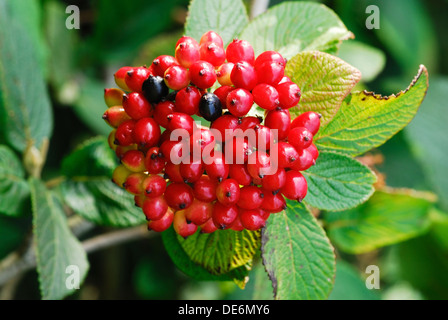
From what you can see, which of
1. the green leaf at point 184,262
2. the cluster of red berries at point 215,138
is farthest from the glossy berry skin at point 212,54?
the green leaf at point 184,262

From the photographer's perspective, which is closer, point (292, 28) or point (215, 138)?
point (215, 138)

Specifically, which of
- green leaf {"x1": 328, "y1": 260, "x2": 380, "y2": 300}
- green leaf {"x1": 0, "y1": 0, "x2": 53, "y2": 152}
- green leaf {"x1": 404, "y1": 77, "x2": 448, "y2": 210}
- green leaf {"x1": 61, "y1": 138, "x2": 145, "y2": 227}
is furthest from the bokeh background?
green leaf {"x1": 61, "y1": 138, "x2": 145, "y2": 227}

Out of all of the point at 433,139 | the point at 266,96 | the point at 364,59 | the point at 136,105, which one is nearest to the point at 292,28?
the point at 266,96

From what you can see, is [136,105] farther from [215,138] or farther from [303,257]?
[303,257]

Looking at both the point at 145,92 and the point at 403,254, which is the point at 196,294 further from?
the point at 145,92

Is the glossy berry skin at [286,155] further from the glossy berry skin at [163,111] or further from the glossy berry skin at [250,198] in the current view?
the glossy berry skin at [163,111]

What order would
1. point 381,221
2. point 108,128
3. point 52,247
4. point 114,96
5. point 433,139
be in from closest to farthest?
1. point 114,96
2. point 52,247
3. point 381,221
4. point 108,128
5. point 433,139
